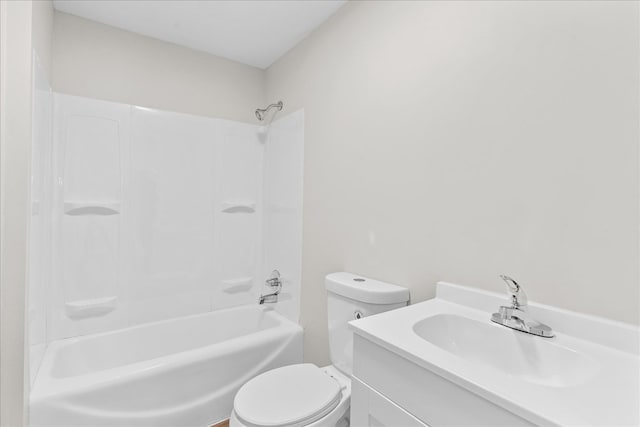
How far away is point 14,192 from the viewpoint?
1.21m

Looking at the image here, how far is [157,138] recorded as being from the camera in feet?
7.23

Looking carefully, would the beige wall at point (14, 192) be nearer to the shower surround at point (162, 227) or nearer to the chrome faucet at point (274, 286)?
the shower surround at point (162, 227)

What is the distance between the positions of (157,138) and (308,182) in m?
1.11

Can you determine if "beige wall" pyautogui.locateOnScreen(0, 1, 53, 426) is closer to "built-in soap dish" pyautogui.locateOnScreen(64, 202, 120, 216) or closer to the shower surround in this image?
the shower surround

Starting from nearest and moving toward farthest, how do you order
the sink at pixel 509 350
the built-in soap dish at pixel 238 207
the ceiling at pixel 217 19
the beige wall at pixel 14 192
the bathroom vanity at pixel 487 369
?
1. the bathroom vanity at pixel 487 369
2. the sink at pixel 509 350
3. the beige wall at pixel 14 192
4. the ceiling at pixel 217 19
5. the built-in soap dish at pixel 238 207

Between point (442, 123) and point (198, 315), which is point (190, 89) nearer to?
point (198, 315)

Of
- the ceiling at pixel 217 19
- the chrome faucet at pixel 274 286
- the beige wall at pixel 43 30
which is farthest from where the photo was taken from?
the chrome faucet at pixel 274 286

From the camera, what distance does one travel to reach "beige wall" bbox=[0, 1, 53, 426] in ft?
3.86

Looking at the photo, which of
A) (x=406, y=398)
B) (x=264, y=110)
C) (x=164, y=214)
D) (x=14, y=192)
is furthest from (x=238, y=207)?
(x=406, y=398)

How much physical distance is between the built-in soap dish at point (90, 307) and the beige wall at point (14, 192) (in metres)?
0.76

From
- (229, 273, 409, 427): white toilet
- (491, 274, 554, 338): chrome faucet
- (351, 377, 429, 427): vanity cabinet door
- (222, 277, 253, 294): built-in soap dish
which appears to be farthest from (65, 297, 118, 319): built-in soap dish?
(491, 274, 554, 338): chrome faucet

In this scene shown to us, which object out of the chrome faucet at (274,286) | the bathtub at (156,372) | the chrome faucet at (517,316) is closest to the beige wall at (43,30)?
the bathtub at (156,372)

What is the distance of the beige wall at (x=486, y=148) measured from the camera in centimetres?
88

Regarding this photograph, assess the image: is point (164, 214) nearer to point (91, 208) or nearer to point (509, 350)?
point (91, 208)
